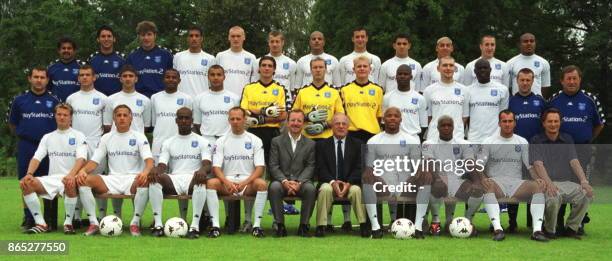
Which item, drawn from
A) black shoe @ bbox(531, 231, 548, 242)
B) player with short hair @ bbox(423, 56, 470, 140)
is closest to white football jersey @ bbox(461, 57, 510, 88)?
player with short hair @ bbox(423, 56, 470, 140)

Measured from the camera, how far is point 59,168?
11711 millimetres

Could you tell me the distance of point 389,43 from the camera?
100ft

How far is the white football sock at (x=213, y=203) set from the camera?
11.1 metres

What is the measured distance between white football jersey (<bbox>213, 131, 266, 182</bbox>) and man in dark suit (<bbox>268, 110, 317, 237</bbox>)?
0.70 feet

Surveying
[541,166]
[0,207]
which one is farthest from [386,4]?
[541,166]

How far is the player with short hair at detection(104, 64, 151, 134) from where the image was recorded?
1212 centimetres

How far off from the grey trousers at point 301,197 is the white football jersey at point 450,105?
6.80 ft

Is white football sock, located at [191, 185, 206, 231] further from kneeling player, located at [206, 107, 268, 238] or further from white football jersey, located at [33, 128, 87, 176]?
white football jersey, located at [33, 128, 87, 176]

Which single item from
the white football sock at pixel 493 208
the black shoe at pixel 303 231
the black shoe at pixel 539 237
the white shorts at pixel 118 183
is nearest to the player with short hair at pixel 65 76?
the white shorts at pixel 118 183

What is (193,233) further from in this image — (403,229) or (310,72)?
(310,72)

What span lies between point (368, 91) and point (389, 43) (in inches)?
738

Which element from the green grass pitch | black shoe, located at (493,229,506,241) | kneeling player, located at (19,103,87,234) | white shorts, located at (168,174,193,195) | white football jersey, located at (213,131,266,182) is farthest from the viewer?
white football jersey, located at (213,131,266,182)

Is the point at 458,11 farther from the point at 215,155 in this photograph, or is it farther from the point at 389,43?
the point at 215,155

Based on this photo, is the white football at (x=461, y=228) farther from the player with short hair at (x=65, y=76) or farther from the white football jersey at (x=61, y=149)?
the player with short hair at (x=65, y=76)
